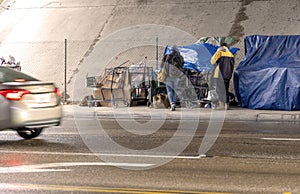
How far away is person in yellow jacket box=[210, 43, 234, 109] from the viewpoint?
18141 mm

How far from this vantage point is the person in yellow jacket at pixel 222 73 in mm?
18141

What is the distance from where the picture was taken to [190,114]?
1736cm

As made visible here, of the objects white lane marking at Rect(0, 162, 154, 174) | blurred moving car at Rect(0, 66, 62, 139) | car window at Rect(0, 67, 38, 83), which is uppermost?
car window at Rect(0, 67, 38, 83)

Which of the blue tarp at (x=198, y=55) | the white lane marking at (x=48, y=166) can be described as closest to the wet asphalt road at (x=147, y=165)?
the white lane marking at (x=48, y=166)

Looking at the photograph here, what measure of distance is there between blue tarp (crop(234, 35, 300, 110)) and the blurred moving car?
8.58 meters

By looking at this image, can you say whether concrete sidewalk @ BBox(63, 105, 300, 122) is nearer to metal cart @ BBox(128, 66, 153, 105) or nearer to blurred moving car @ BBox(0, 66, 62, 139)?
metal cart @ BBox(128, 66, 153, 105)

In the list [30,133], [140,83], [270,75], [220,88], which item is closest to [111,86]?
[140,83]

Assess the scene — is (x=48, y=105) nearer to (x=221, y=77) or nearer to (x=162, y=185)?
Answer: (x=162, y=185)

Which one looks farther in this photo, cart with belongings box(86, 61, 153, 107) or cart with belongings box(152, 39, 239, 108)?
cart with belongings box(86, 61, 153, 107)

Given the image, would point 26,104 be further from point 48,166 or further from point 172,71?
point 172,71

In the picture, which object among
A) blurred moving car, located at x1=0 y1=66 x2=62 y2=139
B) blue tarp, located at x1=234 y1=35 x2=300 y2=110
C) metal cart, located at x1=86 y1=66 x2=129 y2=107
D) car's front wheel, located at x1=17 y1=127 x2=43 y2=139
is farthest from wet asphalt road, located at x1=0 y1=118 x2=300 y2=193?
metal cart, located at x1=86 y1=66 x2=129 y2=107

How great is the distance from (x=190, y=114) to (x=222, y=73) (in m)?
1.75

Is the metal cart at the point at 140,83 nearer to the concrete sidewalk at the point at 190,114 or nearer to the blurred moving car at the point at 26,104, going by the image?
the concrete sidewalk at the point at 190,114

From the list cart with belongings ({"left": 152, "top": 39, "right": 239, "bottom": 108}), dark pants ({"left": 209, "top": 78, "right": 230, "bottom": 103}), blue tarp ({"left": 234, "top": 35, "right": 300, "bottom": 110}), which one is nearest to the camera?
blue tarp ({"left": 234, "top": 35, "right": 300, "bottom": 110})
